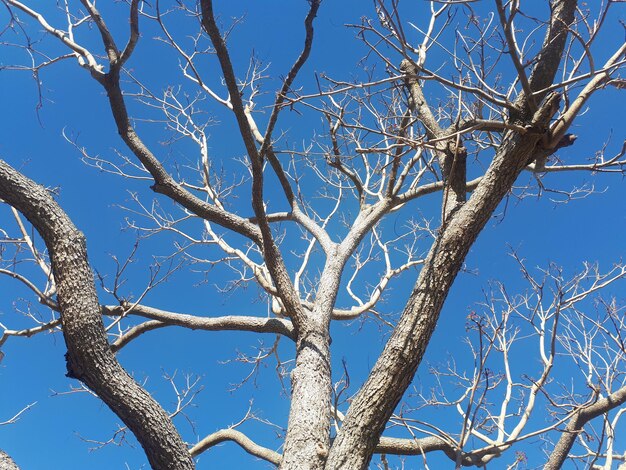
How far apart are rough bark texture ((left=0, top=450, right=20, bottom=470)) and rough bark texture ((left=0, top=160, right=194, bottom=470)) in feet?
1.56

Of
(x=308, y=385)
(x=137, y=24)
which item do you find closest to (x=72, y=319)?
(x=308, y=385)

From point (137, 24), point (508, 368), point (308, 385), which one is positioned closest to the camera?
point (308, 385)

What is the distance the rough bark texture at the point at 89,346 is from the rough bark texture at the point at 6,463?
475 mm

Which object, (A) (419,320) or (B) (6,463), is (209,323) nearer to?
(B) (6,463)

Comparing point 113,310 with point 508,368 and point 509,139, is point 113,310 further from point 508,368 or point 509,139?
point 508,368

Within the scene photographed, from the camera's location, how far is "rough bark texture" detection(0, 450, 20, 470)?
82.9 inches

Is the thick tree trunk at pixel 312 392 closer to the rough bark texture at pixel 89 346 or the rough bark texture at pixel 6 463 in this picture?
the rough bark texture at pixel 89 346

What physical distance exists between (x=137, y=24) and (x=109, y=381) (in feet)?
8.36

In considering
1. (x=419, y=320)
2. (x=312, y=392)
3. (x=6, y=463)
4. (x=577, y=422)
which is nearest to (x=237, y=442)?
(x=312, y=392)

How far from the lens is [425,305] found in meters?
2.43

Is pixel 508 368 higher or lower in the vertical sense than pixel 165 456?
higher

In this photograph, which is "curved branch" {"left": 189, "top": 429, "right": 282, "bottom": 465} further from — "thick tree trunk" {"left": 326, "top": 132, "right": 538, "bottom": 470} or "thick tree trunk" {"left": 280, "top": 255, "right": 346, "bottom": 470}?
"thick tree trunk" {"left": 326, "top": 132, "right": 538, "bottom": 470}

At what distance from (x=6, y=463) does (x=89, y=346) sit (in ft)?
2.02

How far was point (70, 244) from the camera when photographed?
2.69 m
